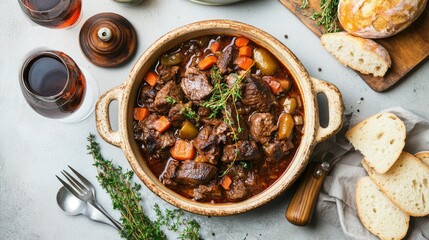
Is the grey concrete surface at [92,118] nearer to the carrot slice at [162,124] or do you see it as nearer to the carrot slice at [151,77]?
the carrot slice at [151,77]

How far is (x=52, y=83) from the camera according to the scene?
10.9 ft

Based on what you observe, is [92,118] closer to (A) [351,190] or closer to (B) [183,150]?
(B) [183,150]

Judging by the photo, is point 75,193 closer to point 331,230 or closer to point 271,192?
point 271,192

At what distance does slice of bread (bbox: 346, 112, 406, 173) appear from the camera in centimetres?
333

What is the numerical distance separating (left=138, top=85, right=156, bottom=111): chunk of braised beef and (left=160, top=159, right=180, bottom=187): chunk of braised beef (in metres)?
0.35

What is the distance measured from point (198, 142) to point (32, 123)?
3.98ft

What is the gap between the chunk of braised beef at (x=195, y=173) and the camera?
3.21 meters

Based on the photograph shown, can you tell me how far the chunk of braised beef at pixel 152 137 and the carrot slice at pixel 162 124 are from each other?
0.06 feet

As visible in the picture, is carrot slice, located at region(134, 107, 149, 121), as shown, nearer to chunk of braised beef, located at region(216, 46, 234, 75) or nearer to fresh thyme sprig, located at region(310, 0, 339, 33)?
chunk of braised beef, located at region(216, 46, 234, 75)

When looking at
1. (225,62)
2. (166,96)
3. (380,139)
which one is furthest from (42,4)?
(380,139)

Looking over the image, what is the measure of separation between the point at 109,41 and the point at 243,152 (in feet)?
3.59

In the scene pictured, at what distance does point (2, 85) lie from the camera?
12.3ft

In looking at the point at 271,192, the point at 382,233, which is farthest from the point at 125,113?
the point at 382,233

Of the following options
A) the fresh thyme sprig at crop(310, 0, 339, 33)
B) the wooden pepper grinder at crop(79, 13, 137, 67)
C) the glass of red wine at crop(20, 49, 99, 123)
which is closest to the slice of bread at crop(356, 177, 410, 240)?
the fresh thyme sprig at crop(310, 0, 339, 33)
